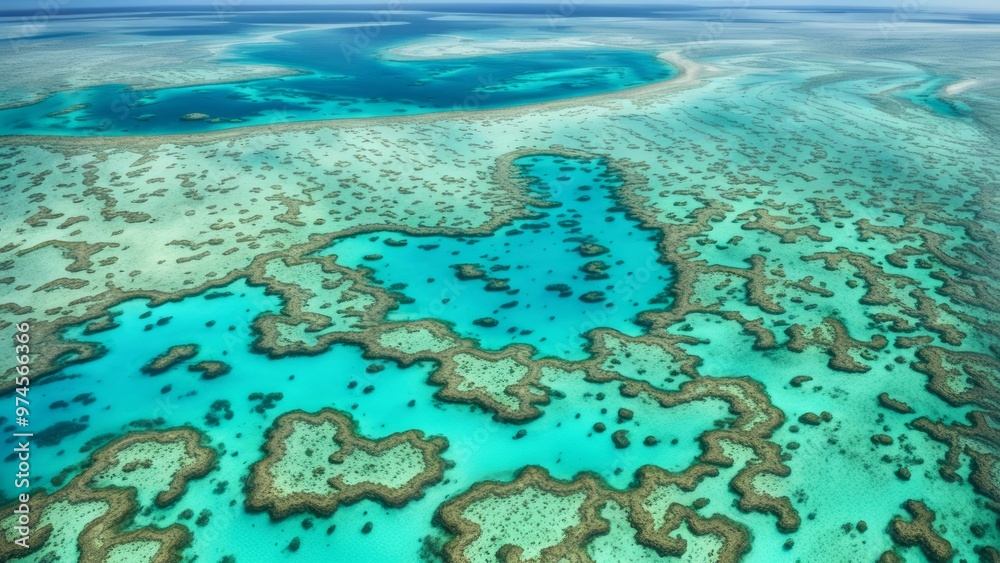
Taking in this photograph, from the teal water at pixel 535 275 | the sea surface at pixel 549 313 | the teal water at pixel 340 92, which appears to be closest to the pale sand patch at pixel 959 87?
the sea surface at pixel 549 313

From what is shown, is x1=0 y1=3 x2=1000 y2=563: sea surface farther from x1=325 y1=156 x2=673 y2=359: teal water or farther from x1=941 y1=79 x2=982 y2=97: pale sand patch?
x1=941 y1=79 x2=982 y2=97: pale sand patch

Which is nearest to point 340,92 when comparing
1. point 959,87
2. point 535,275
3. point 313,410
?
point 535,275

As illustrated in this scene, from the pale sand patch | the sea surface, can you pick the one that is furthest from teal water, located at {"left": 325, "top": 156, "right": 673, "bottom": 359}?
the pale sand patch

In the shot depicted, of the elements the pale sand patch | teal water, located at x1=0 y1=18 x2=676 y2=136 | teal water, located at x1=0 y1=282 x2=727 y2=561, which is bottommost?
teal water, located at x1=0 y1=282 x2=727 y2=561

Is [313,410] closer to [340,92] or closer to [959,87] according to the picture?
[340,92]

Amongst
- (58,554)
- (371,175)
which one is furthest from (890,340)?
(371,175)

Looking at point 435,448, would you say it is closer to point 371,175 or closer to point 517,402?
point 517,402
